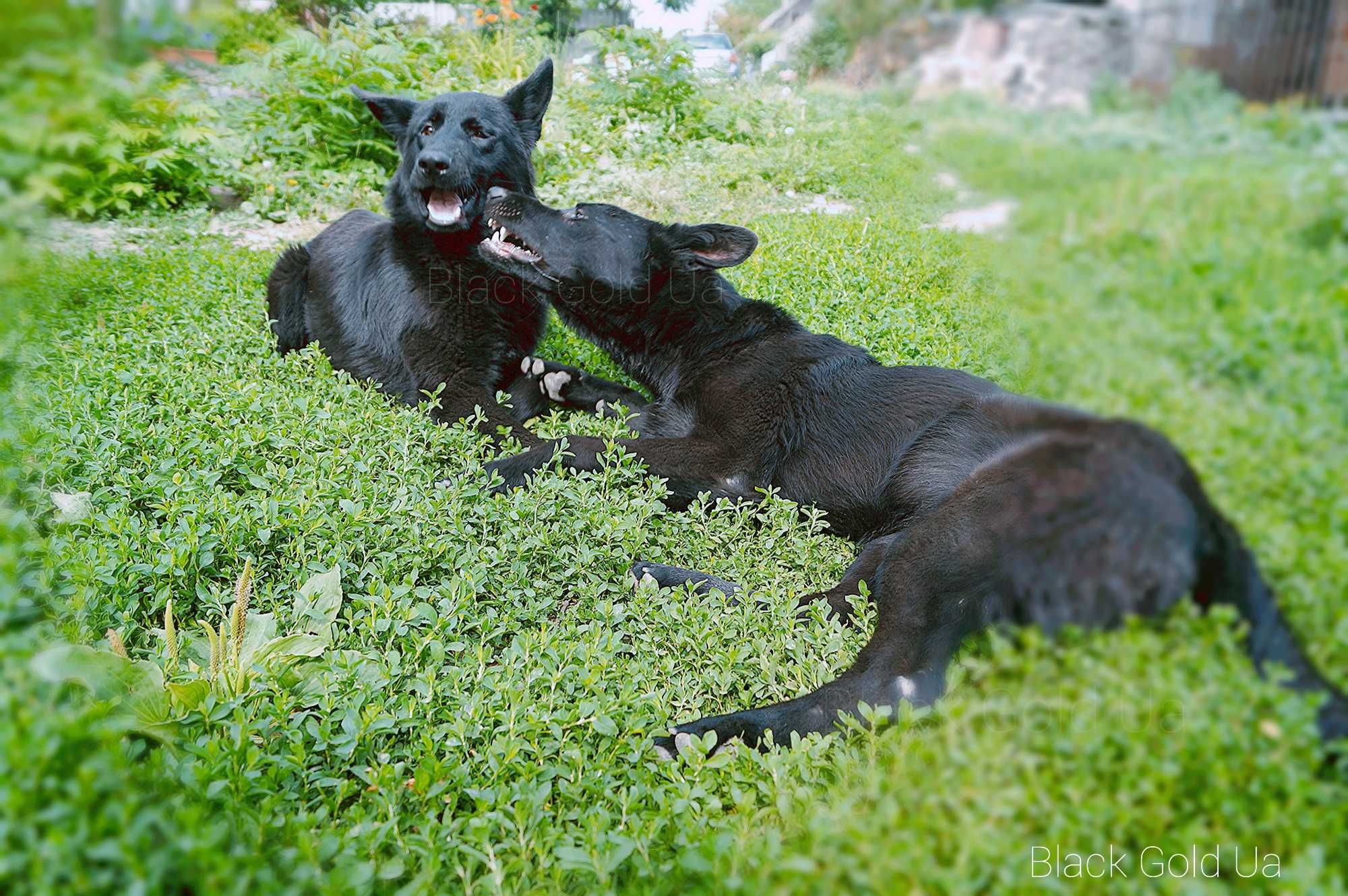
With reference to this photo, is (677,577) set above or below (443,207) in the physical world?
below

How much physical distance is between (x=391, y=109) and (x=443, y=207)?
1.88ft

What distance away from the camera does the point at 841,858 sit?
108 centimetres

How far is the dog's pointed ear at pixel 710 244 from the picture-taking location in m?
4.31

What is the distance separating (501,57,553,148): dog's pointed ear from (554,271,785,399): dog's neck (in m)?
0.99

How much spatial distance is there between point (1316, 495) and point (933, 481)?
8.41ft

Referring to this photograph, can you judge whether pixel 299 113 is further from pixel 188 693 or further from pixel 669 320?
pixel 188 693

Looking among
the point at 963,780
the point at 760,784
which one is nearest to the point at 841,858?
the point at 963,780

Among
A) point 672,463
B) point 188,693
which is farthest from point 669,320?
point 188,693

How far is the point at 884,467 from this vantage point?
149 inches

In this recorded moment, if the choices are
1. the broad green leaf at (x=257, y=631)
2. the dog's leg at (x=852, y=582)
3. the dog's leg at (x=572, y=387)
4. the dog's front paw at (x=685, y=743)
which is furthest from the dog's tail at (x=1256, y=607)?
the dog's leg at (x=572, y=387)

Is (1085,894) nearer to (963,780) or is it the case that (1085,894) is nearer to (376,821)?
(963,780)

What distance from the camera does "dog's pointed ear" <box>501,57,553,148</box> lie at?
4441 millimetres

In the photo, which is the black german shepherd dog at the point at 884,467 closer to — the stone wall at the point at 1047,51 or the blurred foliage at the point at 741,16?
the stone wall at the point at 1047,51

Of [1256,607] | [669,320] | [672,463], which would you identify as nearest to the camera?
[1256,607]
